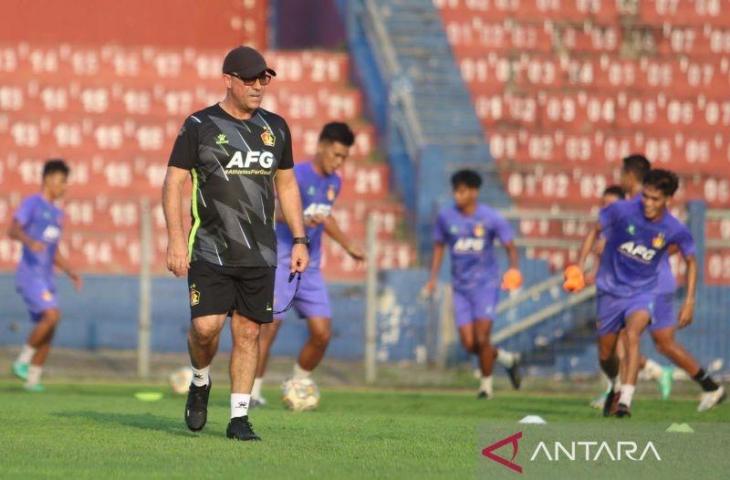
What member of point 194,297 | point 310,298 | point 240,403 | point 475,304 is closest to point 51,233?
point 310,298

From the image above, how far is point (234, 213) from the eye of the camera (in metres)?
9.95

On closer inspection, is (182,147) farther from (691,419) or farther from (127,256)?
(127,256)

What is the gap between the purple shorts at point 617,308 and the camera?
14102mm

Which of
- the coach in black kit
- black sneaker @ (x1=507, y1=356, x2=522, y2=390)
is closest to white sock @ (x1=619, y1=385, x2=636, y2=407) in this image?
black sneaker @ (x1=507, y1=356, x2=522, y2=390)

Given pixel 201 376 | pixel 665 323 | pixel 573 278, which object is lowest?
pixel 201 376

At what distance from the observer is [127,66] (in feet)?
84.5

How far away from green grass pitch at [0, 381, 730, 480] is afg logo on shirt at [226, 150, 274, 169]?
64.4 inches

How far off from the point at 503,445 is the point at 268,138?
232cm

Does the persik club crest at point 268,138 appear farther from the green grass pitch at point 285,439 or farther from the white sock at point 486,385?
the white sock at point 486,385

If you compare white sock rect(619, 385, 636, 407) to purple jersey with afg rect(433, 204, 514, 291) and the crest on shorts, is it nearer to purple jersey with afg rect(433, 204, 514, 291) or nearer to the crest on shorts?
purple jersey with afg rect(433, 204, 514, 291)

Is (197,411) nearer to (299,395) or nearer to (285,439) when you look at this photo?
(285,439)

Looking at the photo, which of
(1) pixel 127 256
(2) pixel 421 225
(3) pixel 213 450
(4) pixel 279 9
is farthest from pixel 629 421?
(4) pixel 279 9

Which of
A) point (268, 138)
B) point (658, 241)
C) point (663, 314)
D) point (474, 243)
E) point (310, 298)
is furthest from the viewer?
point (474, 243)

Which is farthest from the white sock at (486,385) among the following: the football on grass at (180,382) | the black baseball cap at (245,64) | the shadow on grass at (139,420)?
the black baseball cap at (245,64)
